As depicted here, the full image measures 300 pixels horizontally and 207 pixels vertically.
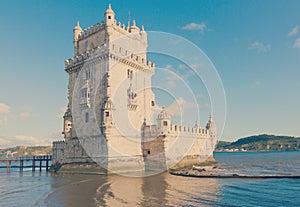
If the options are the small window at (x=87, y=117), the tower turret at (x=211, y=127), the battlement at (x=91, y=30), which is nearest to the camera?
the small window at (x=87, y=117)

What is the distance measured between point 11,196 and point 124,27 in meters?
26.1

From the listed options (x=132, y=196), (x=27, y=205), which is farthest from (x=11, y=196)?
(x=132, y=196)

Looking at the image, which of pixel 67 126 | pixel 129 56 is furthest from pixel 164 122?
pixel 67 126

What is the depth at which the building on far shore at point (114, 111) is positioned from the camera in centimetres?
3472

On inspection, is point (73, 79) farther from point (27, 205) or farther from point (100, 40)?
point (27, 205)

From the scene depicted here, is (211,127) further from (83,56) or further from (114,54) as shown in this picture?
(83,56)

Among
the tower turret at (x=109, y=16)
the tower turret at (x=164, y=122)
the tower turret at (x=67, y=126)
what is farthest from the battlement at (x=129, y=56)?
the tower turret at (x=67, y=126)

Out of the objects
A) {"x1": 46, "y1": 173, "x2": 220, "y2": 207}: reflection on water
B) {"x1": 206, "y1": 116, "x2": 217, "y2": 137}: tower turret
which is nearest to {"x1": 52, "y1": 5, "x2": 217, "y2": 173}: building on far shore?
{"x1": 46, "y1": 173, "x2": 220, "y2": 207}: reflection on water

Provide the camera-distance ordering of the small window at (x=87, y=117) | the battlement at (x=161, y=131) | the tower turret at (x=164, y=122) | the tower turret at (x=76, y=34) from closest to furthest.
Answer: the tower turret at (x=164, y=122), the small window at (x=87, y=117), the battlement at (x=161, y=131), the tower turret at (x=76, y=34)

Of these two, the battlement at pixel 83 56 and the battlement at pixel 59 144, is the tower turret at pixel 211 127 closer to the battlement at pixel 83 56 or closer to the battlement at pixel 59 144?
the battlement at pixel 59 144

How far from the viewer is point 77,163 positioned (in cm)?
3734

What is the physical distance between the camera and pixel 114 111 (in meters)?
34.7

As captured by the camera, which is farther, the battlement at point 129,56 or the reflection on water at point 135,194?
the battlement at point 129,56

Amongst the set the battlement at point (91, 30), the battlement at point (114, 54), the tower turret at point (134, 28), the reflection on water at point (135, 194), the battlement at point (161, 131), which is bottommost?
the reflection on water at point (135, 194)
